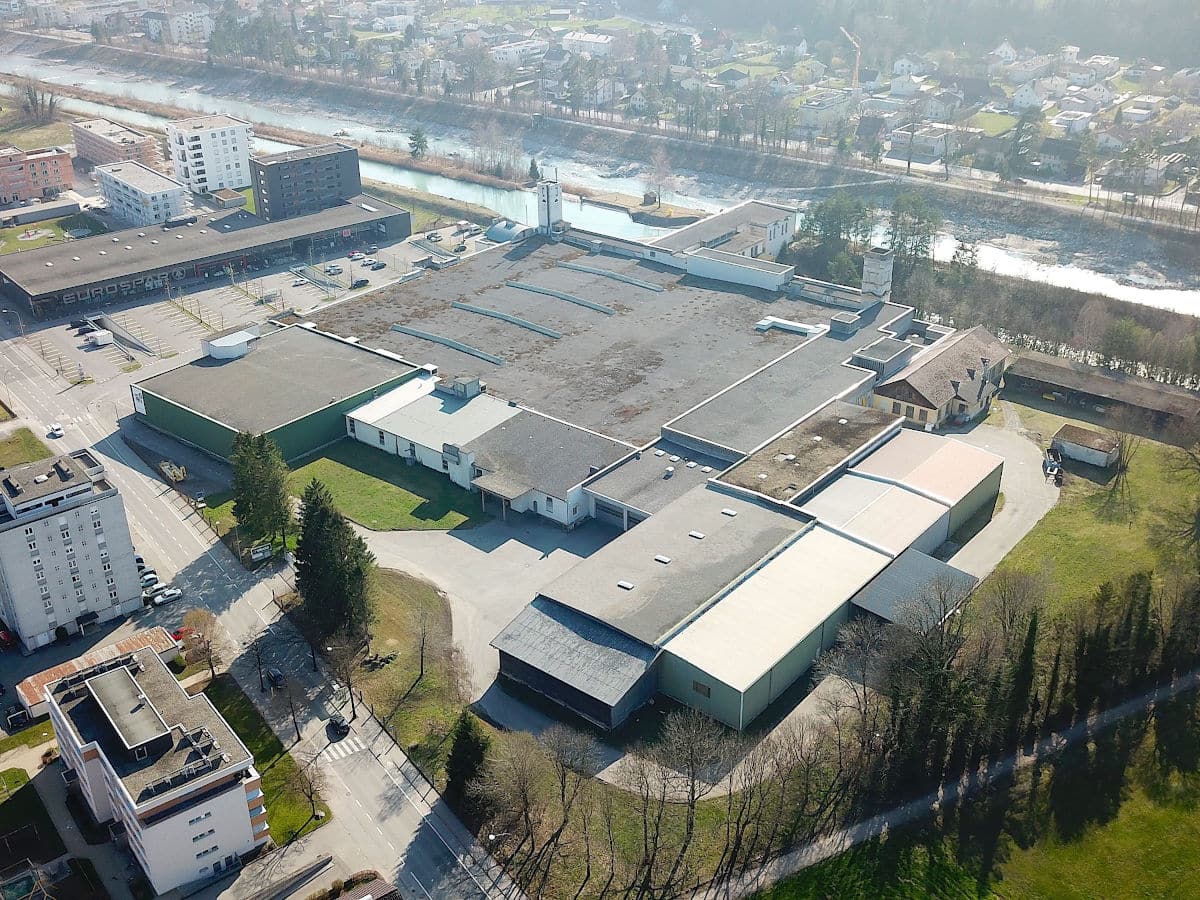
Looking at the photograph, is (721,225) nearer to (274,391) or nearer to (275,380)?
(275,380)

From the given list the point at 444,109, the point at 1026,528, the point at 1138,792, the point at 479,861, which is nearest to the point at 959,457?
the point at 1026,528

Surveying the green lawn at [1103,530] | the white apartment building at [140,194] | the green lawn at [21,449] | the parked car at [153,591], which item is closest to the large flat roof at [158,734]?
the parked car at [153,591]

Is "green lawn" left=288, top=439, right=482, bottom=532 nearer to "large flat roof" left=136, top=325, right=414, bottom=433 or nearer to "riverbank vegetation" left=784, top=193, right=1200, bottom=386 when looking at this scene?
"large flat roof" left=136, top=325, right=414, bottom=433

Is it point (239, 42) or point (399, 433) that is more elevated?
point (239, 42)

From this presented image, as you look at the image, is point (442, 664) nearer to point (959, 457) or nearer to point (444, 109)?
point (959, 457)

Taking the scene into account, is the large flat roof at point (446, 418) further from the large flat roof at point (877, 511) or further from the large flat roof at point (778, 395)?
the large flat roof at point (877, 511)

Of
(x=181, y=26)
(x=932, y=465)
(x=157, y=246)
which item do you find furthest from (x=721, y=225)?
(x=181, y=26)

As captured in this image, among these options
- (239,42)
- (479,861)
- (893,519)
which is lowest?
(479,861)
